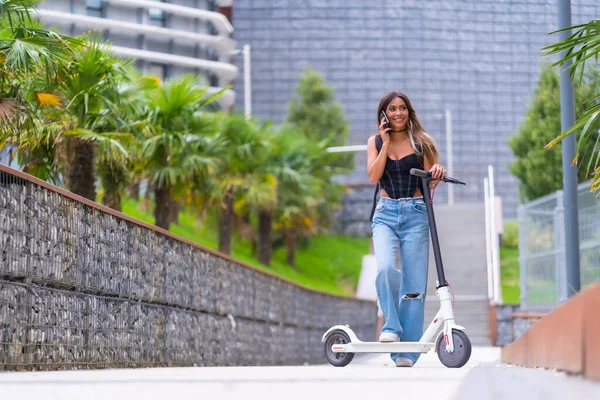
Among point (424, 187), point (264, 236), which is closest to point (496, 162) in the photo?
point (264, 236)

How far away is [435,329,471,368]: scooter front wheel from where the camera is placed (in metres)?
7.46

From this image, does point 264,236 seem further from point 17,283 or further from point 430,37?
point 17,283

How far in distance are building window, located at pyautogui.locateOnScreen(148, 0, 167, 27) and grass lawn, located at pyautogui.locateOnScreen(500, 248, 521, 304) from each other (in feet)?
99.3

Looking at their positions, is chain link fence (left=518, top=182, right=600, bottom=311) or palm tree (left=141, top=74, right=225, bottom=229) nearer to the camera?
chain link fence (left=518, top=182, right=600, bottom=311)

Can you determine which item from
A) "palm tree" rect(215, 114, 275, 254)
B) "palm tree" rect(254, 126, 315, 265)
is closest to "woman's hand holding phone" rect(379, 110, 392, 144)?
"palm tree" rect(215, 114, 275, 254)

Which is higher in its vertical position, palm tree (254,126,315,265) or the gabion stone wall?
palm tree (254,126,315,265)

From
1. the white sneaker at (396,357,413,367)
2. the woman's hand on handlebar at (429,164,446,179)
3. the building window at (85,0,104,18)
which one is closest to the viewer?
the woman's hand on handlebar at (429,164,446,179)

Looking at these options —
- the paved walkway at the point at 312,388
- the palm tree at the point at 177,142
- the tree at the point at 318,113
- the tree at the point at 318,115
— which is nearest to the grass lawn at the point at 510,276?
the tree at the point at 318,115

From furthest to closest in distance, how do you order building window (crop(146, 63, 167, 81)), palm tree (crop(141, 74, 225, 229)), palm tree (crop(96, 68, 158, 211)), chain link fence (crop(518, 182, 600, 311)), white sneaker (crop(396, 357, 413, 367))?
building window (crop(146, 63, 167, 81)) → palm tree (crop(141, 74, 225, 229)) → palm tree (crop(96, 68, 158, 211)) → chain link fence (crop(518, 182, 600, 311)) → white sneaker (crop(396, 357, 413, 367))

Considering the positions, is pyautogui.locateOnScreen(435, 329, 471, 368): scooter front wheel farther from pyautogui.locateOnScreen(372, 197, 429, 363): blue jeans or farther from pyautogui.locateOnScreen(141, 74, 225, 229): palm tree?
pyautogui.locateOnScreen(141, 74, 225, 229): palm tree

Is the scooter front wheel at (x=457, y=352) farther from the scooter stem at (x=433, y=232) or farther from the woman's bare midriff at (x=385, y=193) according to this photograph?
the woman's bare midriff at (x=385, y=193)

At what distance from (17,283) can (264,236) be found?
95.0 ft

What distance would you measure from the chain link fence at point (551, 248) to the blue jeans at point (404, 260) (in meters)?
7.09

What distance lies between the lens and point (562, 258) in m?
17.9
